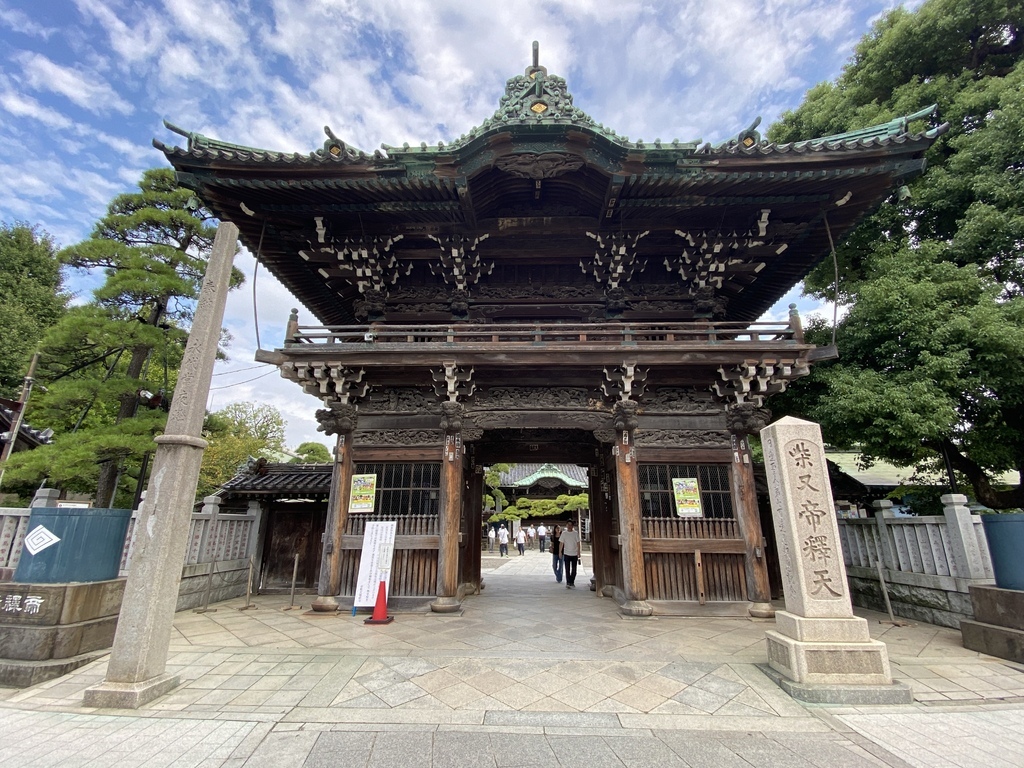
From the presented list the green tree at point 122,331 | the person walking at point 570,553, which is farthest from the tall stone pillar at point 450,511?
Answer: the green tree at point 122,331

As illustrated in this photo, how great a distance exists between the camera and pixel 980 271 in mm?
10109

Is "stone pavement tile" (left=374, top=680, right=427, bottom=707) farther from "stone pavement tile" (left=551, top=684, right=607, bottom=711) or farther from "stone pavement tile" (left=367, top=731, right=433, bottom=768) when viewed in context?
"stone pavement tile" (left=551, top=684, right=607, bottom=711)

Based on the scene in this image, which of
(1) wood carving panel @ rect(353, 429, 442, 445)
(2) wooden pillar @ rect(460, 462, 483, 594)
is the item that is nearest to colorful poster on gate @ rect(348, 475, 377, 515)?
(1) wood carving panel @ rect(353, 429, 442, 445)

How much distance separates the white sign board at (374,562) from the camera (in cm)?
801

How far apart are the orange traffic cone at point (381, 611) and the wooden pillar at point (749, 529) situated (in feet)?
21.2

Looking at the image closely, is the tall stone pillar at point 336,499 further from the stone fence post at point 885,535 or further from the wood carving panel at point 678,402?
the stone fence post at point 885,535

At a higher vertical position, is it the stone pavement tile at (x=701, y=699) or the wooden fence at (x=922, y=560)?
the wooden fence at (x=922, y=560)

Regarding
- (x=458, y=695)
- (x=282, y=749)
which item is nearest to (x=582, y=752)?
(x=458, y=695)

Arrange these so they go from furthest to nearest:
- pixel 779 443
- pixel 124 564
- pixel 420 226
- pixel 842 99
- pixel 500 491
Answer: pixel 500 491 → pixel 842 99 → pixel 420 226 → pixel 124 564 → pixel 779 443

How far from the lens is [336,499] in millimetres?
8750

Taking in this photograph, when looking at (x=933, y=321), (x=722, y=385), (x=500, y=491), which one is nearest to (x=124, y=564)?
(x=722, y=385)

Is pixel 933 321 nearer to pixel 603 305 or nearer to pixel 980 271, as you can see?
pixel 980 271

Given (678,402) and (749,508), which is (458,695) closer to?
(749,508)

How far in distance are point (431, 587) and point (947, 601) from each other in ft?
30.0
